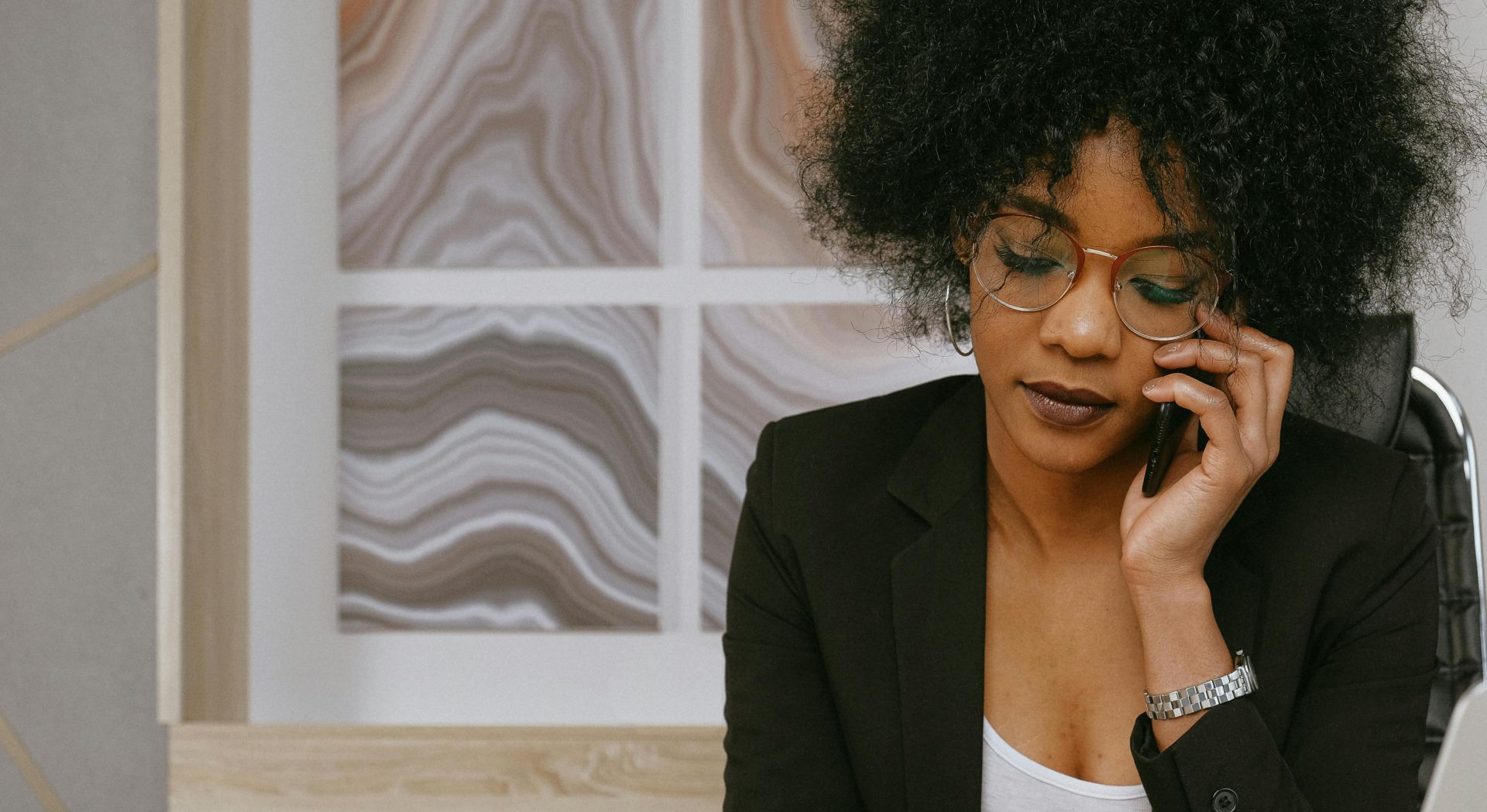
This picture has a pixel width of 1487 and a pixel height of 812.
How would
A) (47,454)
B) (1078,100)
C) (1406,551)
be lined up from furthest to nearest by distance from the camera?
(47,454), (1406,551), (1078,100)

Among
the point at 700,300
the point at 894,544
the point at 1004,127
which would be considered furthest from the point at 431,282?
the point at 1004,127

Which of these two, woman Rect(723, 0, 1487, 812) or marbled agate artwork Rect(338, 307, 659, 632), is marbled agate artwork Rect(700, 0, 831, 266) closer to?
marbled agate artwork Rect(338, 307, 659, 632)

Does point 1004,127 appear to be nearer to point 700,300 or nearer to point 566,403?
point 700,300

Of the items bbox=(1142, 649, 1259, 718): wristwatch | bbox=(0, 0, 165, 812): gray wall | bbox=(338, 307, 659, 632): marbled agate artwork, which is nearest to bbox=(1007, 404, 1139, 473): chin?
bbox=(1142, 649, 1259, 718): wristwatch

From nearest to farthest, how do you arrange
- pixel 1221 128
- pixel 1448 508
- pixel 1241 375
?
pixel 1221 128
pixel 1241 375
pixel 1448 508

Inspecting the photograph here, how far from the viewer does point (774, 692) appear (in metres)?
1.26

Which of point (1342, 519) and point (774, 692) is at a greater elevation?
point (1342, 519)

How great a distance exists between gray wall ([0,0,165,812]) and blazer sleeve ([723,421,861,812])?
1.30m

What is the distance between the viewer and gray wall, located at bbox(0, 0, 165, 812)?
6.75ft

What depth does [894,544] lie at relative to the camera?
1.31 metres

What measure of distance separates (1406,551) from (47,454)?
2.11 metres

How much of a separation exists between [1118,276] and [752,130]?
1197mm

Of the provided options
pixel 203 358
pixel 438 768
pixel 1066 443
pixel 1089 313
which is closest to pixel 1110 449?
pixel 1066 443

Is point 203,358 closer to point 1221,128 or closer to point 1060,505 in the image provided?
point 1060,505
